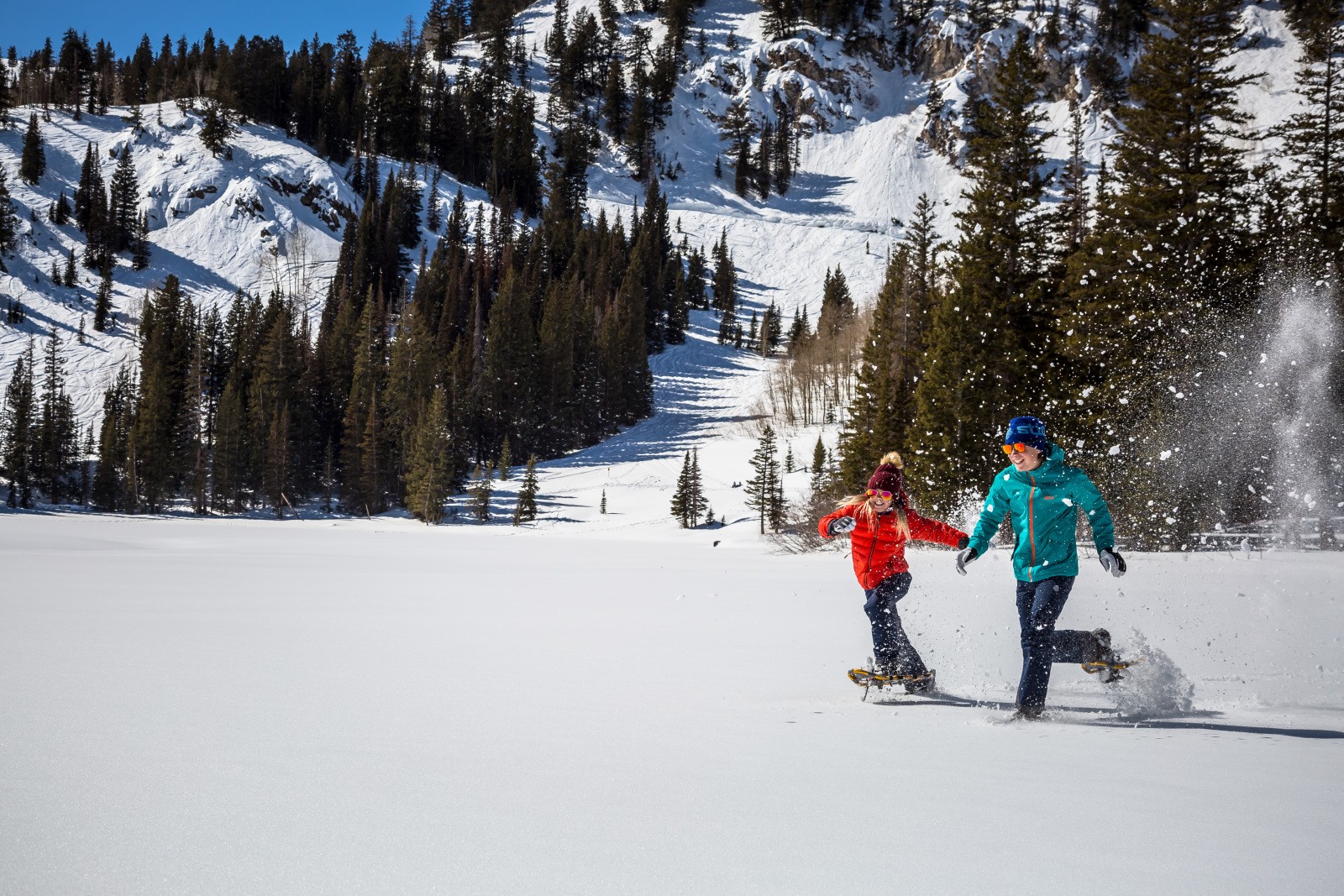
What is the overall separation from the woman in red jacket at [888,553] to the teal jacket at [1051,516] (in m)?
0.53

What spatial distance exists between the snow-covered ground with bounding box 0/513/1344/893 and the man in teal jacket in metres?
0.41

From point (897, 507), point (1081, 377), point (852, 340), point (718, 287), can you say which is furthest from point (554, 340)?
point (897, 507)

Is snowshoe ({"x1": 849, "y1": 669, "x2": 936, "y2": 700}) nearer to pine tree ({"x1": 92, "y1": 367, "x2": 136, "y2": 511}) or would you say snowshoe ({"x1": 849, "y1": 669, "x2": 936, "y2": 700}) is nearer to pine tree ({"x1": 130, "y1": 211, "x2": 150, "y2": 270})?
pine tree ({"x1": 92, "y1": 367, "x2": 136, "y2": 511})

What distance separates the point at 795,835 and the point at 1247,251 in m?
25.2

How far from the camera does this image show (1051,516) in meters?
5.50

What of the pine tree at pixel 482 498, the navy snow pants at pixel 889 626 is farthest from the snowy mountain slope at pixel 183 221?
the navy snow pants at pixel 889 626

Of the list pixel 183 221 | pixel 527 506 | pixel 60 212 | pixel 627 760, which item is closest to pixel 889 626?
pixel 627 760

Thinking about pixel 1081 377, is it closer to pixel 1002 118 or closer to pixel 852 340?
pixel 1002 118

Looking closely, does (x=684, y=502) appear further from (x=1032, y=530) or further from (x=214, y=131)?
(x=214, y=131)

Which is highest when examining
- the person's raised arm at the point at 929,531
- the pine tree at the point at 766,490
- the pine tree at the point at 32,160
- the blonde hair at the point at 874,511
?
the pine tree at the point at 32,160

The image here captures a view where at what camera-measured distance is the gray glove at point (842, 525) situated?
627 centimetres

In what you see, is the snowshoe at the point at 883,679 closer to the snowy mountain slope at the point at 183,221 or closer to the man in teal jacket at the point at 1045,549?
the man in teal jacket at the point at 1045,549

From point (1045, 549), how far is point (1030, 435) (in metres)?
0.81

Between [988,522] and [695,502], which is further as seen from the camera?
[695,502]
